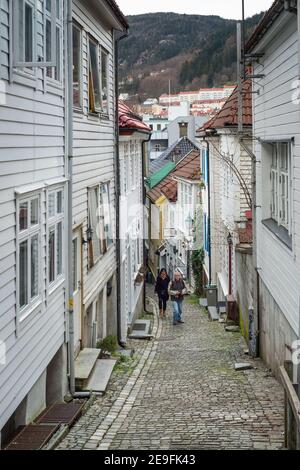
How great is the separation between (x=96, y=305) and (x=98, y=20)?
5719mm

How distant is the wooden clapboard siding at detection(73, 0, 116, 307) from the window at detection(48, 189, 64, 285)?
57.2 inches

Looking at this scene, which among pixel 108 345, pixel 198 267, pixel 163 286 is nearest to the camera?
pixel 108 345

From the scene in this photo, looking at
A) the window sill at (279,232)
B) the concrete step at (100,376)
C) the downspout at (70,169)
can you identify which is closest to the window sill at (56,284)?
the downspout at (70,169)

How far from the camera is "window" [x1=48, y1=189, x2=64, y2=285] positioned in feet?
30.9

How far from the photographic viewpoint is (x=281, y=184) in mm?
12844

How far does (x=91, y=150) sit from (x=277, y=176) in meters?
Answer: 3.49

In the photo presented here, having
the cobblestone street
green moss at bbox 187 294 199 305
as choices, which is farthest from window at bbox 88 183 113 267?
green moss at bbox 187 294 199 305

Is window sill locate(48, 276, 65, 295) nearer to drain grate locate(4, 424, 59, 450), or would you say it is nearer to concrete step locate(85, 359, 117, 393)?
drain grate locate(4, 424, 59, 450)

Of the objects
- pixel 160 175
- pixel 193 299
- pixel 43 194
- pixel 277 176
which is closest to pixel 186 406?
pixel 43 194

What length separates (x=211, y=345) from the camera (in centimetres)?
1705

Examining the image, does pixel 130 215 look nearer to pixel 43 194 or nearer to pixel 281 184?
pixel 281 184

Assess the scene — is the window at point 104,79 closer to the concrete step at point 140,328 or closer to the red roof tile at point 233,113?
the red roof tile at point 233,113

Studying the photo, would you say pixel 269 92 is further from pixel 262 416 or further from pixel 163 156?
pixel 163 156
